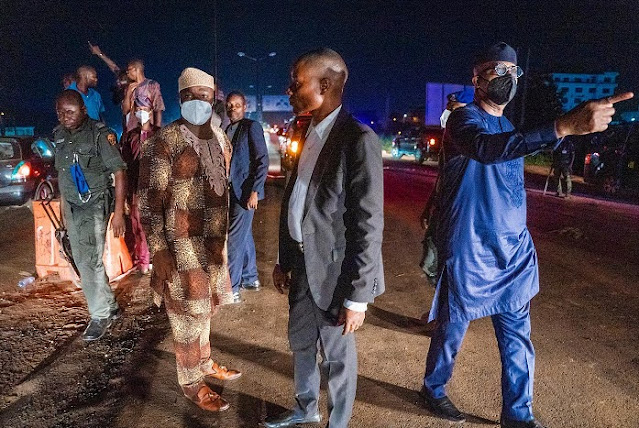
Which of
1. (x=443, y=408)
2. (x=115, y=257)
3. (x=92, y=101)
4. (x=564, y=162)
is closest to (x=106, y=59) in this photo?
(x=92, y=101)

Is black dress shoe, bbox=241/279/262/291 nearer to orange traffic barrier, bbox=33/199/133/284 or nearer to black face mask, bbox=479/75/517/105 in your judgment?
orange traffic barrier, bbox=33/199/133/284

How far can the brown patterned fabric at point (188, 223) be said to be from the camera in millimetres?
2828

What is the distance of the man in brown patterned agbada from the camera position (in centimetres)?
283

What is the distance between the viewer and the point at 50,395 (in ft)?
10.7

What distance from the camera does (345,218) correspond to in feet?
7.86

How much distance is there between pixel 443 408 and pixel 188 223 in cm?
197

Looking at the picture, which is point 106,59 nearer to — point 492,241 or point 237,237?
point 237,237

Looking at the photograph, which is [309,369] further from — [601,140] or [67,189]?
[601,140]

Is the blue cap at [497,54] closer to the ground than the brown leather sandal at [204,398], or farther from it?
farther from it

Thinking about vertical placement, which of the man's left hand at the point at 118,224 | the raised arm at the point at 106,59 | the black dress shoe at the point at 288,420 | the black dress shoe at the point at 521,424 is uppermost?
the raised arm at the point at 106,59

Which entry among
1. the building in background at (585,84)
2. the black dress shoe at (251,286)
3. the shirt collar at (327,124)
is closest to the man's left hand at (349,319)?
the shirt collar at (327,124)

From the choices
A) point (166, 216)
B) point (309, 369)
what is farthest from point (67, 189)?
point (309, 369)

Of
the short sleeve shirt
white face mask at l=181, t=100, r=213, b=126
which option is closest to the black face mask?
white face mask at l=181, t=100, r=213, b=126

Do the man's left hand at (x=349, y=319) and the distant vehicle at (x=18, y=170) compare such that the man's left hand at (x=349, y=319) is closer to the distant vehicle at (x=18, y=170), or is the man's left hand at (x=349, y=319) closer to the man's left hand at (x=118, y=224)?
the man's left hand at (x=118, y=224)
